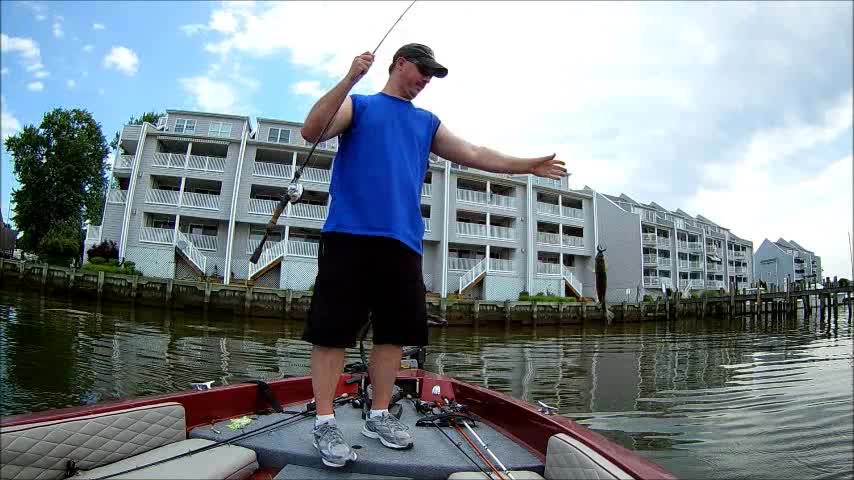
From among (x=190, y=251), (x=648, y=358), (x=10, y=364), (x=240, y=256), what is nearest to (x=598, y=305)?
(x=648, y=358)

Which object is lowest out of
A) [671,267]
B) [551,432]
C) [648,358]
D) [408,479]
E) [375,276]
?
[648,358]

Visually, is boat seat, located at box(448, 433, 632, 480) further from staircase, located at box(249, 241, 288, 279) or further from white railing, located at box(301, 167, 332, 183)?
white railing, located at box(301, 167, 332, 183)

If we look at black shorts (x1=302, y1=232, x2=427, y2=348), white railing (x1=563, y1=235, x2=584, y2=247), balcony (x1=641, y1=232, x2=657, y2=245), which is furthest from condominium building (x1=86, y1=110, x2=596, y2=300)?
black shorts (x1=302, y1=232, x2=427, y2=348)

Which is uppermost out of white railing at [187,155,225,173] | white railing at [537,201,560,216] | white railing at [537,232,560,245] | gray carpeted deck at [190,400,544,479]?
white railing at [187,155,225,173]

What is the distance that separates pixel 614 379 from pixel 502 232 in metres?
20.9

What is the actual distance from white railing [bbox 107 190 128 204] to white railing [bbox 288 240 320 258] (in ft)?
29.2

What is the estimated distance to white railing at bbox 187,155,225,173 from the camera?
2319 centimetres

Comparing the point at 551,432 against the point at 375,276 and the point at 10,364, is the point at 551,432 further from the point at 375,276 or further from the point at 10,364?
the point at 10,364

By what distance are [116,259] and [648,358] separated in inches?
920

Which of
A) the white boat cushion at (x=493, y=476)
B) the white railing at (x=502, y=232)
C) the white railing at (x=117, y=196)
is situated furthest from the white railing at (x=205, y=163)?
the white boat cushion at (x=493, y=476)

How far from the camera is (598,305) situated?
81.0 feet

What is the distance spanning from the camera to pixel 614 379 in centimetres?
658

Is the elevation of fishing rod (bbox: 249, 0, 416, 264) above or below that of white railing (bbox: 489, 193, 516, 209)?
below

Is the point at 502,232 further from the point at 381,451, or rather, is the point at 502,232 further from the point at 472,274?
the point at 381,451
